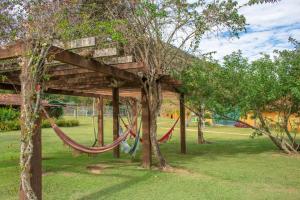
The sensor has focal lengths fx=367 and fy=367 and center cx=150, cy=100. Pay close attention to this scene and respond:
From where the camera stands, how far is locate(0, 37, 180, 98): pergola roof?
429cm

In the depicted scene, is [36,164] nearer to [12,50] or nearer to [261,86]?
[12,50]

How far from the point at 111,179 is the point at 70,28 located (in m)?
2.50

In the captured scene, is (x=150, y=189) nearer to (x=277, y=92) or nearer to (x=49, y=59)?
(x=49, y=59)

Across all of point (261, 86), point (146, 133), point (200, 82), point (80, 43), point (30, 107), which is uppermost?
point (80, 43)

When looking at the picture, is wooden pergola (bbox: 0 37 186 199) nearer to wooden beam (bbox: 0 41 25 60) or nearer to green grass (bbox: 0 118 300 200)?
wooden beam (bbox: 0 41 25 60)

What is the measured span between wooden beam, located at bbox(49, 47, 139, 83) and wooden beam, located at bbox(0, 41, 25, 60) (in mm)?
311

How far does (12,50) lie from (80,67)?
1.16 meters

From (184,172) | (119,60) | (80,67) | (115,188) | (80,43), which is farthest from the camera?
(184,172)

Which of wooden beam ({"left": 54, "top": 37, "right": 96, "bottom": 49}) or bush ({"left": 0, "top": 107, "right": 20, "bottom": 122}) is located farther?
bush ({"left": 0, "top": 107, "right": 20, "bottom": 122})

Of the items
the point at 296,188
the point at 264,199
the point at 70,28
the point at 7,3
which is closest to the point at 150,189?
the point at 264,199

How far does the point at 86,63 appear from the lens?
5.08 metres

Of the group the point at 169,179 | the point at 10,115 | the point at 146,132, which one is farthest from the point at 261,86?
the point at 10,115

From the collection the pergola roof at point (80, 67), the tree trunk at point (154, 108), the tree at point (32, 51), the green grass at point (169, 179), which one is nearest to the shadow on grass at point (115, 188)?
the green grass at point (169, 179)

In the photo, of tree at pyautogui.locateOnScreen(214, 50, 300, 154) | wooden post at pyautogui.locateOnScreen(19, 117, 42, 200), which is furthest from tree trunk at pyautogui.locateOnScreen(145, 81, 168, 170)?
wooden post at pyautogui.locateOnScreen(19, 117, 42, 200)
